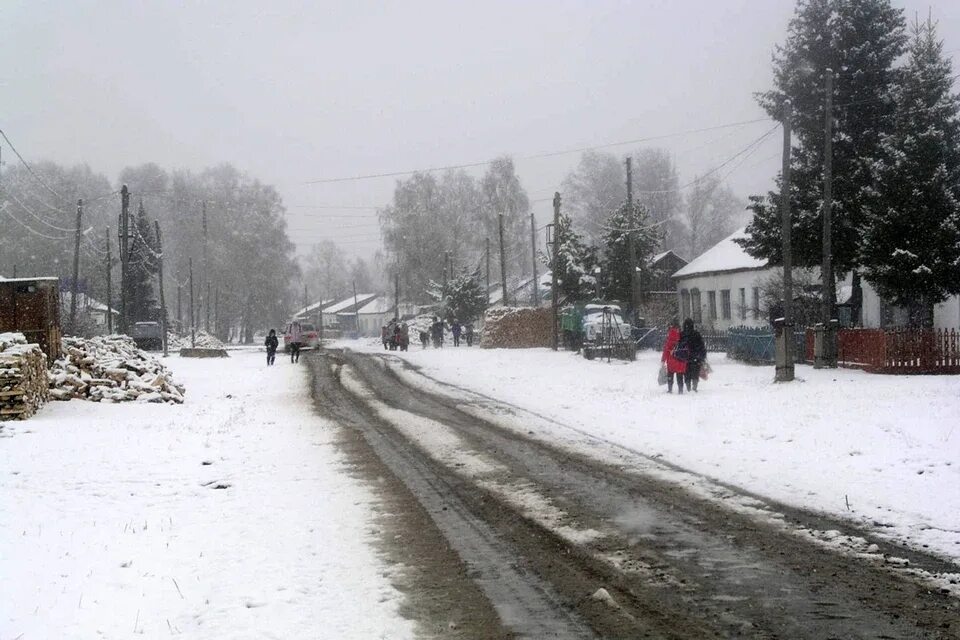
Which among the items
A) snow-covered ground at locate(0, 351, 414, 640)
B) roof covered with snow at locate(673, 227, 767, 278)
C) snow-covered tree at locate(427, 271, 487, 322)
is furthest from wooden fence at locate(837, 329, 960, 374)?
snow-covered tree at locate(427, 271, 487, 322)

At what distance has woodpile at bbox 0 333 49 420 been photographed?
16.0 m

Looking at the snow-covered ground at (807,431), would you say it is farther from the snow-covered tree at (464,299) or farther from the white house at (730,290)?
the snow-covered tree at (464,299)

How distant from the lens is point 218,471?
439 inches

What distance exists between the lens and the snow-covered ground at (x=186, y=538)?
5.51 meters

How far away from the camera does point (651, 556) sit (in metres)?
6.69

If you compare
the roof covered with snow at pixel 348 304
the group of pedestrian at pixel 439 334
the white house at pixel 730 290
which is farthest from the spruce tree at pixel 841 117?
the roof covered with snow at pixel 348 304

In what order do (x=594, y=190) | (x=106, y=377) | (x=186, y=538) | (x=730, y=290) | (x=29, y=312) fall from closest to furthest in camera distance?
(x=186, y=538) → (x=29, y=312) → (x=106, y=377) → (x=730, y=290) → (x=594, y=190)

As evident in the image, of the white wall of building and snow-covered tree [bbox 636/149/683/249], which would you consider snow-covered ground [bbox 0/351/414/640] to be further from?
snow-covered tree [bbox 636/149/683/249]

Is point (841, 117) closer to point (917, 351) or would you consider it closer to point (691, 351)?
point (917, 351)

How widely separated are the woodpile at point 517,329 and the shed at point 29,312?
1169 inches

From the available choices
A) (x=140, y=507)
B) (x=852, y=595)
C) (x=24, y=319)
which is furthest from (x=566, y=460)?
(x=24, y=319)

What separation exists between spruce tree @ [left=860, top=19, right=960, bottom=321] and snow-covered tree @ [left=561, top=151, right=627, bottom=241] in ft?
187

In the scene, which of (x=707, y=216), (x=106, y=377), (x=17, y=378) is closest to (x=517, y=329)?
(x=106, y=377)

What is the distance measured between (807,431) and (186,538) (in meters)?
9.15
